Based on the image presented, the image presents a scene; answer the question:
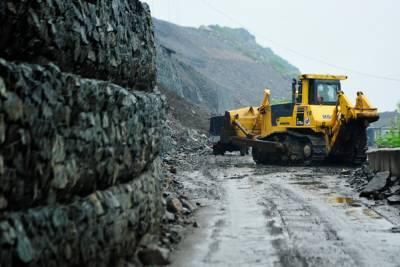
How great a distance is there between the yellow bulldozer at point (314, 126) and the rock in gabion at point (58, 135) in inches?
541

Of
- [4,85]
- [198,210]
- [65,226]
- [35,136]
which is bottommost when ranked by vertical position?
[198,210]

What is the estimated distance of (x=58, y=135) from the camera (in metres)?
4.37

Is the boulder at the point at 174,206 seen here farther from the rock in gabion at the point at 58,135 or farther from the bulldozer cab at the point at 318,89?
the bulldozer cab at the point at 318,89

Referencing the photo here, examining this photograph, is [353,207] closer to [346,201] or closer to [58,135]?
[346,201]

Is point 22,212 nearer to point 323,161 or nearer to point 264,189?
point 264,189

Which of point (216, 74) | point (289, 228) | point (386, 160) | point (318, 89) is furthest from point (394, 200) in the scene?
point (216, 74)

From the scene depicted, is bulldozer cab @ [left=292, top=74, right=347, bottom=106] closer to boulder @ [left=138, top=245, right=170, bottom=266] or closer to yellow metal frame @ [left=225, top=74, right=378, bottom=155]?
yellow metal frame @ [left=225, top=74, right=378, bottom=155]

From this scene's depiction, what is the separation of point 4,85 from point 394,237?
19.3ft

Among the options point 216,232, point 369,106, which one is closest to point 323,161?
point 369,106

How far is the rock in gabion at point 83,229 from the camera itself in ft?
12.5

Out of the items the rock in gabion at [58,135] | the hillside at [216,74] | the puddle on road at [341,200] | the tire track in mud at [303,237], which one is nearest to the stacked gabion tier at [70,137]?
the rock in gabion at [58,135]

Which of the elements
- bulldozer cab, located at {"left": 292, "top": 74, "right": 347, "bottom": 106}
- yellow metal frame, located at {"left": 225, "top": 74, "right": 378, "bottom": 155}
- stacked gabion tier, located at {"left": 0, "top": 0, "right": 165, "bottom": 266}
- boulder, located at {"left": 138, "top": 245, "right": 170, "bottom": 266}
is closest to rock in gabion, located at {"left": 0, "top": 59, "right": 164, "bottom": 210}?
stacked gabion tier, located at {"left": 0, "top": 0, "right": 165, "bottom": 266}

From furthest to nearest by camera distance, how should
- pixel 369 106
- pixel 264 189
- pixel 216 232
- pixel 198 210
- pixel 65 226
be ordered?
pixel 369 106 < pixel 264 189 < pixel 198 210 < pixel 216 232 < pixel 65 226

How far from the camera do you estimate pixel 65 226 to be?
4465 millimetres
